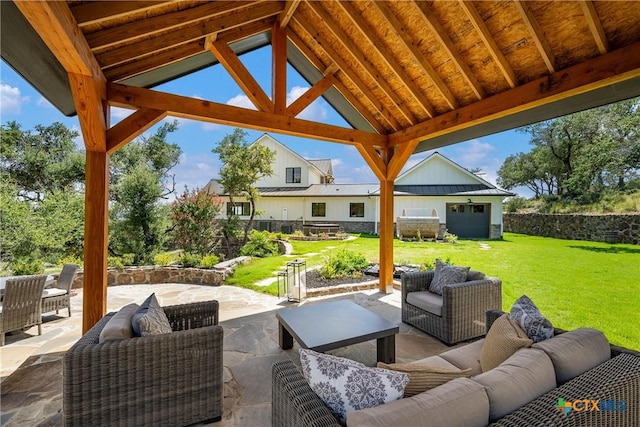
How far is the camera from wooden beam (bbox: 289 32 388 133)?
15.2 ft

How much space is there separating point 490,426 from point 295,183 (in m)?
18.4

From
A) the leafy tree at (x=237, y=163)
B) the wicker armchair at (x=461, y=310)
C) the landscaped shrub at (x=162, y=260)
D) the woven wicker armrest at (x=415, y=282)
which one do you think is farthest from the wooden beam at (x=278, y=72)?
the leafy tree at (x=237, y=163)

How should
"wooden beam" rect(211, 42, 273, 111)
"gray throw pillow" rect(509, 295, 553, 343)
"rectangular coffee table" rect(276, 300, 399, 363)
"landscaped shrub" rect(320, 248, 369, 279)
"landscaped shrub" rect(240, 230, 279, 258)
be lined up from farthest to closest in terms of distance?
"landscaped shrub" rect(240, 230, 279, 258)
"landscaped shrub" rect(320, 248, 369, 279)
"wooden beam" rect(211, 42, 273, 111)
"rectangular coffee table" rect(276, 300, 399, 363)
"gray throw pillow" rect(509, 295, 553, 343)

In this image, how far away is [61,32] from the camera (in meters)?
1.96

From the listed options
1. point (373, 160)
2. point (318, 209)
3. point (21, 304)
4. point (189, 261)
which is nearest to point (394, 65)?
point (373, 160)

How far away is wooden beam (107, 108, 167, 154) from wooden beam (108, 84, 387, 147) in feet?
0.28

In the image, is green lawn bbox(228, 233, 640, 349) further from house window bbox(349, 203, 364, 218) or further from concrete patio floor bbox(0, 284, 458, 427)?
house window bbox(349, 203, 364, 218)

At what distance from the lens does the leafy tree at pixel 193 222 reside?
8414mm

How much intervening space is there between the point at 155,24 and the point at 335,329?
3716 millimetres

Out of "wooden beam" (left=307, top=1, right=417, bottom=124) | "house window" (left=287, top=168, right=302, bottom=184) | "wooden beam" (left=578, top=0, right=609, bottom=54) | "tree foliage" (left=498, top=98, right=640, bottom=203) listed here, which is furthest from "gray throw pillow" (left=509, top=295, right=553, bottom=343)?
"house window" (left=287, top=168, right=302, bottom=184)

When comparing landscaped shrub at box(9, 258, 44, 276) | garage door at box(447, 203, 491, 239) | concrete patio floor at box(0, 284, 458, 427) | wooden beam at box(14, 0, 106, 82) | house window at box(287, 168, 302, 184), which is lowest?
concrete patio floor at box(0, 284, 458, 427)

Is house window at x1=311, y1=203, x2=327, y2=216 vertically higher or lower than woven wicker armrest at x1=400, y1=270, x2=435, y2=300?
higher

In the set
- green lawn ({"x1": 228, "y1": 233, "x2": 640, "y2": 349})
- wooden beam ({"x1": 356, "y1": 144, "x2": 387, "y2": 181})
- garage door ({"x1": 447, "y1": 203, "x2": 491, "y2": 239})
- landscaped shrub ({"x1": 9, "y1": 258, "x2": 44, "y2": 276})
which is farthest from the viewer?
garage door ({"x1": 447, "y1": 203, "x2": 491, "y2": 239})

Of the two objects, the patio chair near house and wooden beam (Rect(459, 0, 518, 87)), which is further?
the patio chair near house
